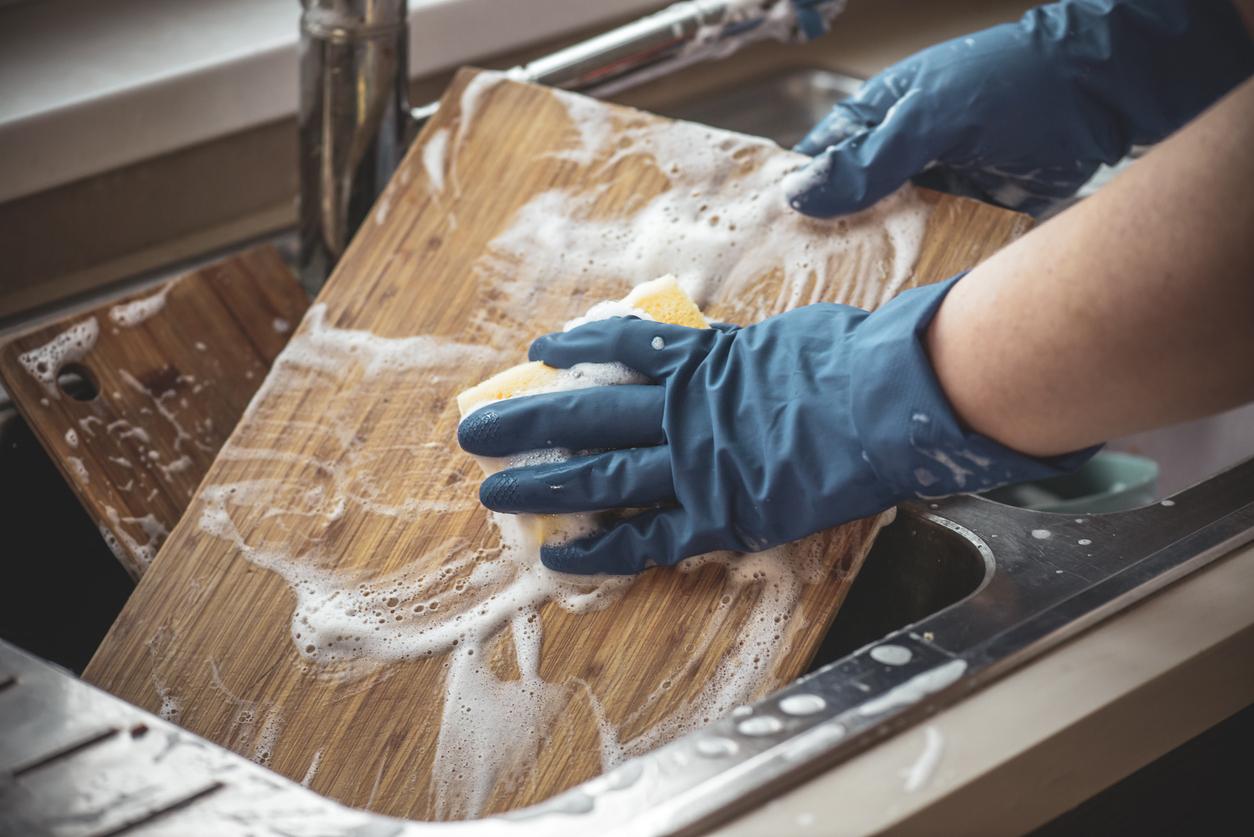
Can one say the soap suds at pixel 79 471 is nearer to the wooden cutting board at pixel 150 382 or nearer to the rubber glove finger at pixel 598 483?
the wooden cutting board at pixel 150 382

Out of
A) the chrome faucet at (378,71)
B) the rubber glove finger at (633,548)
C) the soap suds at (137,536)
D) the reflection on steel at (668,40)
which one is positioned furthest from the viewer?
the reflection on steel at (668,40)

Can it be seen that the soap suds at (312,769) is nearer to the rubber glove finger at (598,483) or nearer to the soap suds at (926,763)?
the rubber glove finger at (598,483)

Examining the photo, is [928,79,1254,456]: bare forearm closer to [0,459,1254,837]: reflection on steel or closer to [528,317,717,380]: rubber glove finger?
[0,459,1254,837]: reflection on steel

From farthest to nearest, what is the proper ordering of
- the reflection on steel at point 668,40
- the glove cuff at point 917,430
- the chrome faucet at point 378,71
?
the reflection on steel at point 668,40 → the chrome faucet at point 378,71 → the glove cuff at point 917,430

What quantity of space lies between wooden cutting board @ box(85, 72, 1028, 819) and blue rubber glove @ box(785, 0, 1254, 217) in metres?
0.05

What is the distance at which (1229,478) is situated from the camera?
0.88 metres

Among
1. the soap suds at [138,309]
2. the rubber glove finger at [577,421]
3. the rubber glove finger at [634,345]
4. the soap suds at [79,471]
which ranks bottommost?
the soap suds at [79,471]

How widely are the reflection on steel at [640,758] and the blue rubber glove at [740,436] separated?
108 millimetres

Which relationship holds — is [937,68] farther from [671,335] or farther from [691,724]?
[691,724]

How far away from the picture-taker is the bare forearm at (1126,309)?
63 centimetres

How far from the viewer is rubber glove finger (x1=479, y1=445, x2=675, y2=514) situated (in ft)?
2.87

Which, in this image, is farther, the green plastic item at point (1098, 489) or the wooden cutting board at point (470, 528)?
the green plastic item at point (1098, 489)

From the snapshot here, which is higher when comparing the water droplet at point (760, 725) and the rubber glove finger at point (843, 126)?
the rubber glove finger at point (843, 126)

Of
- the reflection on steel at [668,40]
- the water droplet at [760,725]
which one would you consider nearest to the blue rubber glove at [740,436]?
the water droplet at [760,725]
